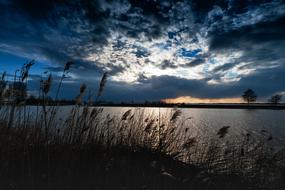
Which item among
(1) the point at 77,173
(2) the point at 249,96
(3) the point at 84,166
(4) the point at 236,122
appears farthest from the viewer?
(2) the point at 249,96

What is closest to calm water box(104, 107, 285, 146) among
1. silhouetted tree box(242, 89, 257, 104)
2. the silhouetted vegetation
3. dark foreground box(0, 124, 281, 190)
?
the silhouetted vegetation

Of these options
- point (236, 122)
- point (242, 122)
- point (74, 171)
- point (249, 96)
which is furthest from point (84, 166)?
point (249, 96)

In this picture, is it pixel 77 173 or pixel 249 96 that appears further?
pixel 249 96

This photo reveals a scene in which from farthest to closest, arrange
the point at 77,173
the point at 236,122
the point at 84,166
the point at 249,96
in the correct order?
the point at 249,96
the point at 236,122
the point at 84,166
the point at 77,173

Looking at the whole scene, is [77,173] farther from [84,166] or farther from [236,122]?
[236,122]

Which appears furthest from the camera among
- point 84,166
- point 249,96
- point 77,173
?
point 249,96

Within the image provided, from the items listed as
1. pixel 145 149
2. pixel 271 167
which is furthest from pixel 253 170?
pixel 145 149

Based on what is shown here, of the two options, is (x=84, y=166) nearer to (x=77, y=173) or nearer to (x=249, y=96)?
(x=77, y=173)

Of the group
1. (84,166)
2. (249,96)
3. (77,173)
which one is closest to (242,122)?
(84,166)

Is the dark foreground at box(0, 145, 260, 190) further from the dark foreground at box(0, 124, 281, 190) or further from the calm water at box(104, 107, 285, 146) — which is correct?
the calm water at box(104, 107, 285, 146)

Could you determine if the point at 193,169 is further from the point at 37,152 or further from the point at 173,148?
the point at 37,152

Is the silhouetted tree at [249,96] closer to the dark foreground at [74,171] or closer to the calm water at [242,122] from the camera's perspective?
the calm water at [242,122]

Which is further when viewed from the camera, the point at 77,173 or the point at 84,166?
the point at 84,166

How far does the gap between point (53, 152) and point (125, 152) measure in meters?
1.65
